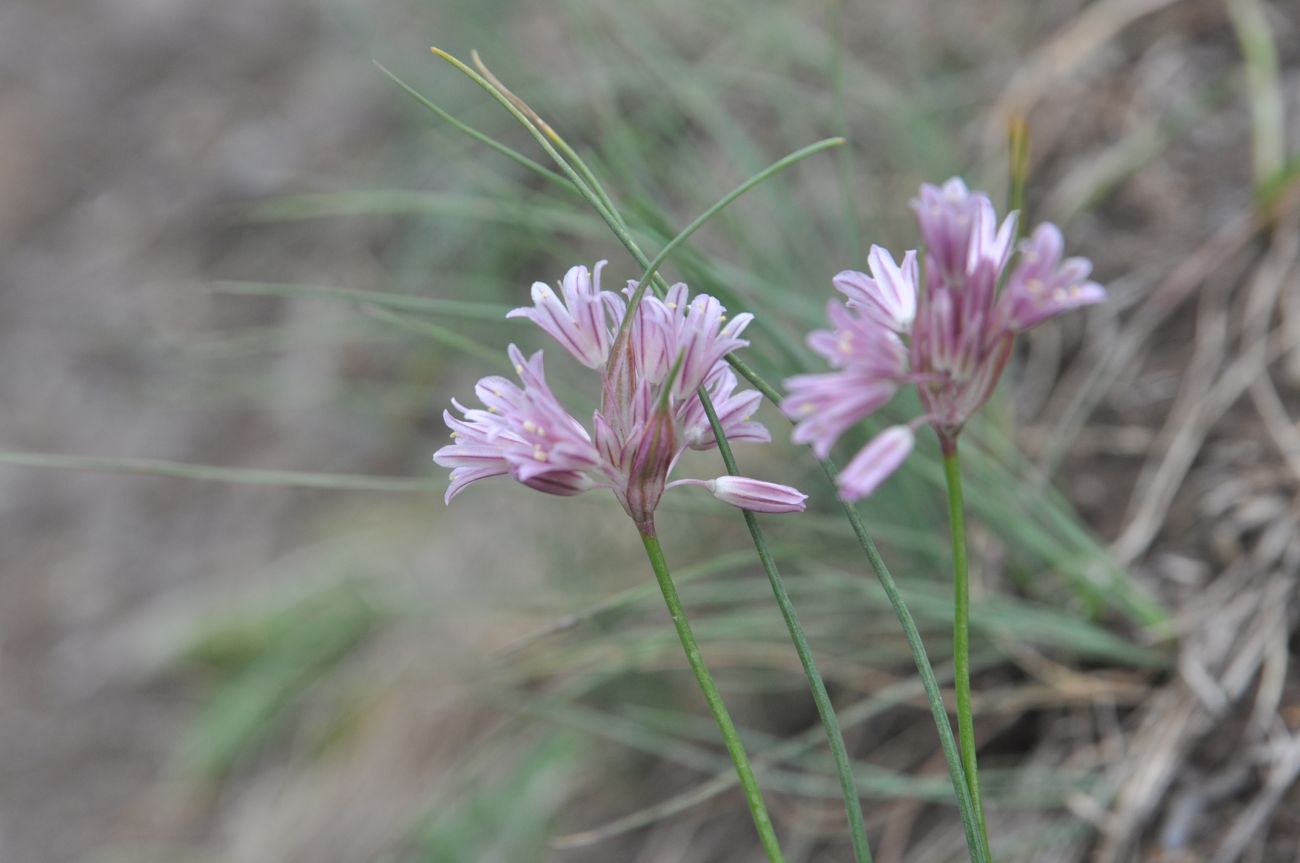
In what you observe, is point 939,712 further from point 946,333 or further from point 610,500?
point 610,500

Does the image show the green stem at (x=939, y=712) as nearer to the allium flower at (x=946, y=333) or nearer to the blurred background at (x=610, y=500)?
the allium flower at (x=946, y=333)

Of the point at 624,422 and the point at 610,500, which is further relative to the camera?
the point at 610,500

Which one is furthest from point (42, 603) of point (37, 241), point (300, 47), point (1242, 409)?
point (1242, 409)

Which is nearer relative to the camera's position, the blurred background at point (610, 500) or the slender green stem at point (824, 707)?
the slender green stem at point (824, 707)

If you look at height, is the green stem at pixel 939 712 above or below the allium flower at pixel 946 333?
below

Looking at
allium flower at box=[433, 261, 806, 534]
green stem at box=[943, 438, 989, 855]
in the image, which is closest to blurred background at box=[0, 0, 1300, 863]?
allium flower at box=[433, 261, 806, 534]

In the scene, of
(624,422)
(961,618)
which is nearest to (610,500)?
(624,422)

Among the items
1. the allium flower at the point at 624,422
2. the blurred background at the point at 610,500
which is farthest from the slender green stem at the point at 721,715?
the blurred background at the point at 610,500

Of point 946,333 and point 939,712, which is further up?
point 946,333
